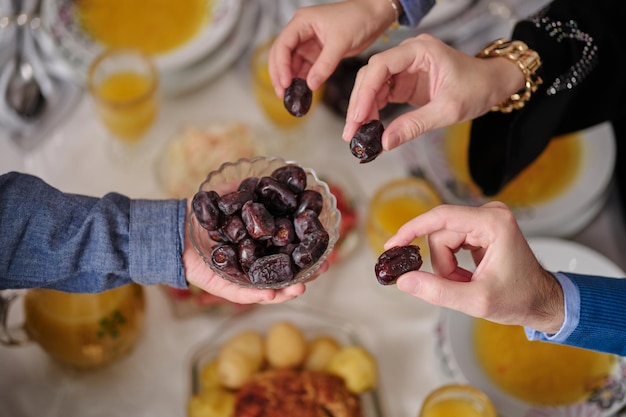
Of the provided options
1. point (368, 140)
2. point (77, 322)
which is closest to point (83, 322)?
point (77, 322)

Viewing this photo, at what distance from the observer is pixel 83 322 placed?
3.15 ft

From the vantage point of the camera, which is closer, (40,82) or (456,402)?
(456,402)

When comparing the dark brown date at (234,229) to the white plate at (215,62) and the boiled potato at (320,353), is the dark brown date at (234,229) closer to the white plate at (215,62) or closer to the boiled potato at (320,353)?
the boiled potato at (320,353)

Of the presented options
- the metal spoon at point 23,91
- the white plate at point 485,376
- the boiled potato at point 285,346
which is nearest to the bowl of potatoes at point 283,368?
the boiled potato at point 285,346

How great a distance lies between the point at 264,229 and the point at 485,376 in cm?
47

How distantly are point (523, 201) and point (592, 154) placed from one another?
162mm

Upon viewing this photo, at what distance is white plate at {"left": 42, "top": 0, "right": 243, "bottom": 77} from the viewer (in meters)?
1.24

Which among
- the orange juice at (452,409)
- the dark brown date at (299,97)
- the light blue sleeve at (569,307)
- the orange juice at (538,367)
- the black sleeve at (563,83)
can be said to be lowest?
the orange juice at (538,367)

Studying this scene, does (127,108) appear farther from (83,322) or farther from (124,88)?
(83,322)

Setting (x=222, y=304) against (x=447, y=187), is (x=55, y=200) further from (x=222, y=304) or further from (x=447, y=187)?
(x=447, y=187)

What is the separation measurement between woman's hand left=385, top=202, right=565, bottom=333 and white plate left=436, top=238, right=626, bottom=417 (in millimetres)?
245

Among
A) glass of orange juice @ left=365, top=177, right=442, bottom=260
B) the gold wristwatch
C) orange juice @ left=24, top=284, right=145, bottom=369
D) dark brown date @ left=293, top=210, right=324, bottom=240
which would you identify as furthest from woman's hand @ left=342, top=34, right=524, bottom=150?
orange juice @ left=24, top=284, right=145, bottom=369

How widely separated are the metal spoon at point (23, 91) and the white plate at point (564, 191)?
2.44ft

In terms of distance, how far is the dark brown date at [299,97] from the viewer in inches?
35.4
